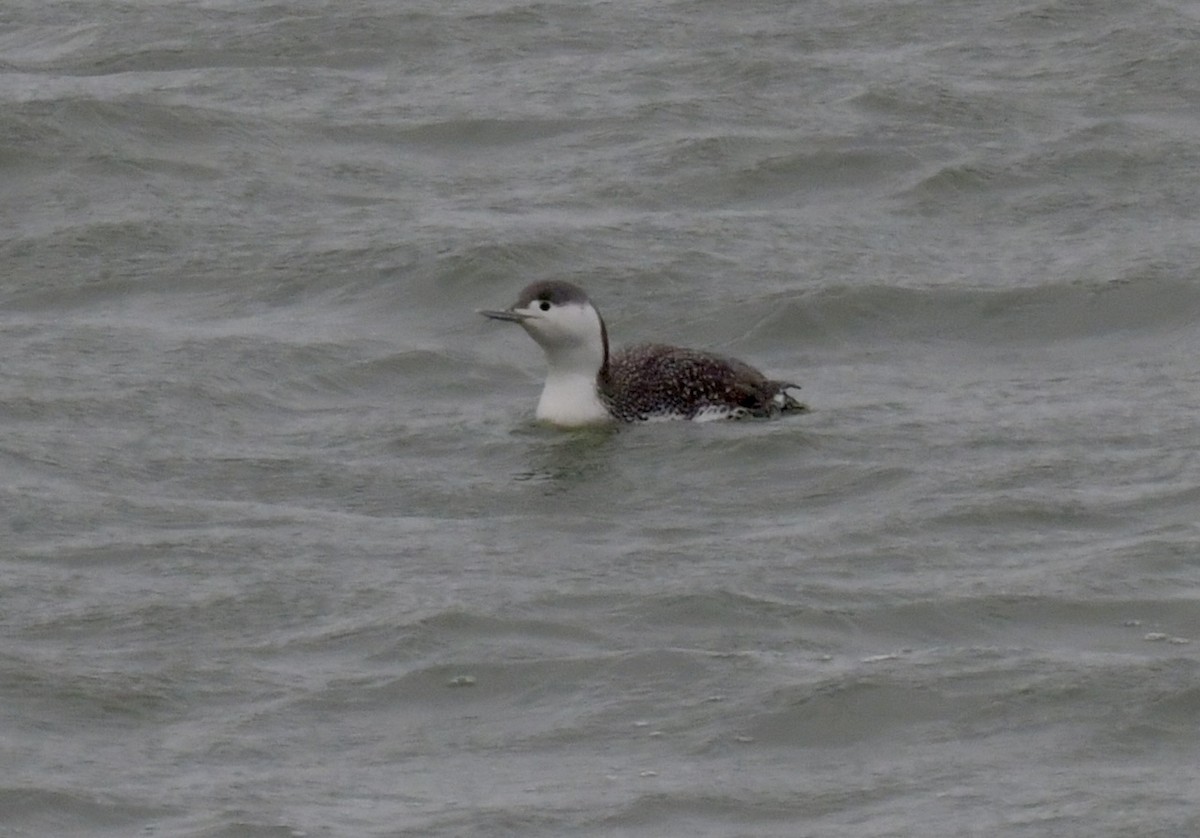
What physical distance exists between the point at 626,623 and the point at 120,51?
11.0 m

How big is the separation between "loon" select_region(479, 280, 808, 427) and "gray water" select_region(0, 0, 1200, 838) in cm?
17

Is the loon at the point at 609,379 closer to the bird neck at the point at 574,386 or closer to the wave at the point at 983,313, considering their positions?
the bird neck at the point at 574,386

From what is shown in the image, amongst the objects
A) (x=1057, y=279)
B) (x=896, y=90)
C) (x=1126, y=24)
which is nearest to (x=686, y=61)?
(x=896, y=90)

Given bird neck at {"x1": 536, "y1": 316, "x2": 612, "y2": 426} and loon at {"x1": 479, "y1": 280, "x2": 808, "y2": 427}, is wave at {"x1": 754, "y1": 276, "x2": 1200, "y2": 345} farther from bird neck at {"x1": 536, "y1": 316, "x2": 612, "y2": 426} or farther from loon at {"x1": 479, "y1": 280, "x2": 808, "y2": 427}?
bird neck at {"x1": 536, "y1": 316, "x2": 612, "y2": 426}

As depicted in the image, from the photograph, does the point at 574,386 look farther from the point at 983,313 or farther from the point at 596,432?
the point at 983,313

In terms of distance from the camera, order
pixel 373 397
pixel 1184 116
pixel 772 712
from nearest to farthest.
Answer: pixel 772 712 < pixel 373 397 < pixel 1184 116

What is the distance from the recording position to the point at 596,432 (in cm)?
1495

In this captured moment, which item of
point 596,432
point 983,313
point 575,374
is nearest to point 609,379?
point 575,374

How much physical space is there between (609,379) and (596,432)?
297 mm

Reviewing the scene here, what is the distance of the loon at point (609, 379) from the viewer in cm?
1484

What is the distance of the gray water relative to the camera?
10.5 meters

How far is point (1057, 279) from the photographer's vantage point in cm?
1712

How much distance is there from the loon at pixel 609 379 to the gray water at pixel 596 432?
6.7 inches

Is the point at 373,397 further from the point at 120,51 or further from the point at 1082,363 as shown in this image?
the point at 120,51
